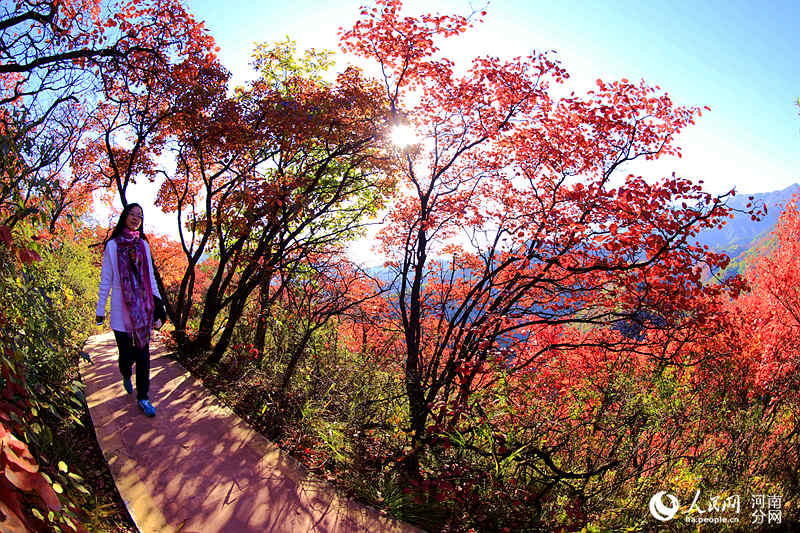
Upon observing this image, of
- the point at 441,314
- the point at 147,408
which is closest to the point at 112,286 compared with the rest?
the point at 147,408

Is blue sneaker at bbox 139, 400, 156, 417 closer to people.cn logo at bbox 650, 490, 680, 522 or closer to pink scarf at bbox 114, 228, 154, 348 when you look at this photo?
pink scarf at bbox 114, 228, 154, 348

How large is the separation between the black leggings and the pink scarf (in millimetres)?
76

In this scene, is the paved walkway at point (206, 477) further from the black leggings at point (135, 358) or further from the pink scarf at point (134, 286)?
the pink scarf at point (134, 286)

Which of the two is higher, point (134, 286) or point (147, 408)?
point (134, 286)

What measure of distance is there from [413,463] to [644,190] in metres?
3.39

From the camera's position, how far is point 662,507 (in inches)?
123

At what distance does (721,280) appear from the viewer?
374 cm

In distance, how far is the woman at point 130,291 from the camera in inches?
141

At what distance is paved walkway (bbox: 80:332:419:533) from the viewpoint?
2668mm

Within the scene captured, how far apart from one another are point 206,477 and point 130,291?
1.82 m

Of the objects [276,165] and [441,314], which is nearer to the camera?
[441,314]

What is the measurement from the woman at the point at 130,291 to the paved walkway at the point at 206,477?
1.16 ft

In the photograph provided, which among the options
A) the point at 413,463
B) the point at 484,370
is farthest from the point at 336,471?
the point at 484,370

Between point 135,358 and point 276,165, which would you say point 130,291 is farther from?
point 276,165
